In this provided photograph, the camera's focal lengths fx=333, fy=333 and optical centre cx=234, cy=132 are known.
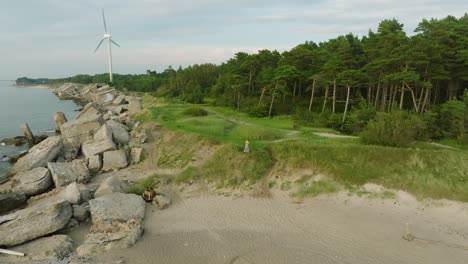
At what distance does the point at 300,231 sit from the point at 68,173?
59.2ft

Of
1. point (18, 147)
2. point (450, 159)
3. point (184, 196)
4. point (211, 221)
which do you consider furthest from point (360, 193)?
point (18, 147)

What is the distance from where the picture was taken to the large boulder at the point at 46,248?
1534 centimetres

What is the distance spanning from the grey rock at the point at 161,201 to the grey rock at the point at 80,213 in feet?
13.2

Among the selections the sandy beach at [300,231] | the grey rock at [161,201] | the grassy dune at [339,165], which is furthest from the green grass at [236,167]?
the grey rock at [161,201]

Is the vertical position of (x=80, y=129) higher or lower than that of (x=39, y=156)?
higher

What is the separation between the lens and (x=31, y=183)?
24.1 meters

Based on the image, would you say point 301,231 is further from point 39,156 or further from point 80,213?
point 39,156

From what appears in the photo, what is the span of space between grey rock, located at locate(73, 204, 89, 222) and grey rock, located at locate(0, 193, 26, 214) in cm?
561

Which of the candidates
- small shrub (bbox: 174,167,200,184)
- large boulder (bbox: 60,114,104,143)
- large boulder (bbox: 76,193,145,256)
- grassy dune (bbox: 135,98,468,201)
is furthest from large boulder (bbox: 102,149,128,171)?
large boulder (bbox: 76,193,145,256)

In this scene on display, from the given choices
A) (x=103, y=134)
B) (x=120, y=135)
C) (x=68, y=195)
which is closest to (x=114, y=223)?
(x=68, y=195)

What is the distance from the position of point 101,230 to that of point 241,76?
1451 inches

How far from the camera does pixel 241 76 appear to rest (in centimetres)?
5081

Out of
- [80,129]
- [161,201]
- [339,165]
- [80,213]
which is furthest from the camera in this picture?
[80,129]

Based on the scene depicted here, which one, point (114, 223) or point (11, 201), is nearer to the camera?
point (114, 223)
